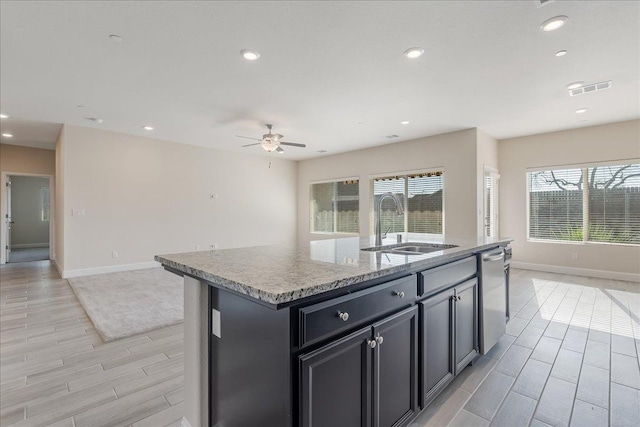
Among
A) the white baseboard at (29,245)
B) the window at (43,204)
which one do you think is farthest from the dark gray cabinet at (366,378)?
the window at (43,204)

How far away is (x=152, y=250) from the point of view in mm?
6297

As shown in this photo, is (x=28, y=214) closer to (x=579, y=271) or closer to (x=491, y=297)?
(x=491, y=297)

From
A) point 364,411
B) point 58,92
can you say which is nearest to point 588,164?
point 364,411

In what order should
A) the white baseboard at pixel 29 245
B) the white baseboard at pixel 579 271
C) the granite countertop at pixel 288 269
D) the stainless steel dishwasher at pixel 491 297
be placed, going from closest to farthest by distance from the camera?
the granite countertop at pixel 288 269
the stainless steel dishwasher at pixel 491 297
the white baseboard at pixel 579 271
the white baseboard at pixel 29 245

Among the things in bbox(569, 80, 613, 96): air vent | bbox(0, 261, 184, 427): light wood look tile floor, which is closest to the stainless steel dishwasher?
bbox(0, 261, 184, 427): light wood look tile floor

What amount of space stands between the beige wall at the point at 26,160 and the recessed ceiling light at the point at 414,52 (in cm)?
858

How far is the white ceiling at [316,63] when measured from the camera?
92.5 inches

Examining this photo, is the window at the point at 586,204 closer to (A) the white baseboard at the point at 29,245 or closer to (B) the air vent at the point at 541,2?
(B) the air vent at the point at 541,2

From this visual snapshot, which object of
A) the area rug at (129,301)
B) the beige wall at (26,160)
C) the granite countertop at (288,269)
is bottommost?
the area rug at (129,301)

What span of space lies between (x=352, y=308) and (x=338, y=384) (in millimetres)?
292

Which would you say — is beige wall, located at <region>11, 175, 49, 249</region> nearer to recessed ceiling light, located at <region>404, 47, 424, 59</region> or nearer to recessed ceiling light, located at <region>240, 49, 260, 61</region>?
recessed ceiling light, located at <region>240, 49, 260, 61</region>

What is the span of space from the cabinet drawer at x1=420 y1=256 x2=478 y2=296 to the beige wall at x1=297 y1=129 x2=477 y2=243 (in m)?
3.76

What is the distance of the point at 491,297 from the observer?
240 cm

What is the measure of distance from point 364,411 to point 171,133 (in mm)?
6017
